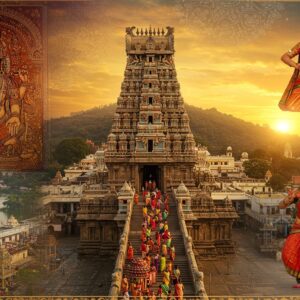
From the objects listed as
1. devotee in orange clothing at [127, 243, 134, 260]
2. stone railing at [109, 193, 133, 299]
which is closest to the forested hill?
stone railing at [109, 193, 133, 299]

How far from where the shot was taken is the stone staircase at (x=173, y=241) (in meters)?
9.80

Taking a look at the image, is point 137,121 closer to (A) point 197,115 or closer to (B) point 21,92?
(A) point 197,115

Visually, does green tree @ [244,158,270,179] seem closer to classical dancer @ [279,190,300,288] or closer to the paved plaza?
the paved plaza

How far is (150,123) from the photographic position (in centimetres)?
1579

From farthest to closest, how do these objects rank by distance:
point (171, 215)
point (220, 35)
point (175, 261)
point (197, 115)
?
point (197, 115) → point (171, 215) → point (220, 35) → point (175, 261)

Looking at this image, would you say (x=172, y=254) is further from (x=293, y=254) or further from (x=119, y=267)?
(x=293, y=254)

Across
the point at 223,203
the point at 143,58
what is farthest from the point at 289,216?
the point at 143,58

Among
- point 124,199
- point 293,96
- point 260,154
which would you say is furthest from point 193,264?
point 260,154

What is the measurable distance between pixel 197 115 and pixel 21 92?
8636 mm

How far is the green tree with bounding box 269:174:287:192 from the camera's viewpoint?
18578 mm

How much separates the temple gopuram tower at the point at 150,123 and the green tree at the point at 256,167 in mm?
4582

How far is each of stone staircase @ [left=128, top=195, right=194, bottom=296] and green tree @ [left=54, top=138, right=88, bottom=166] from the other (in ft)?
14.0

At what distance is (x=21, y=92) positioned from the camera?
11.4 meters

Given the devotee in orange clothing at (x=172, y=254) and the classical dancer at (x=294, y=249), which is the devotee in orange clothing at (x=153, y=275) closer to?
the devotee in orange clothing at (x=172, y=254)
